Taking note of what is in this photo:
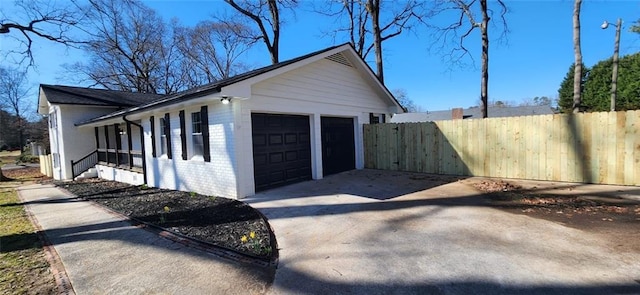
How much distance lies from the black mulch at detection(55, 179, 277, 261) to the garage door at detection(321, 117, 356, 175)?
13.4 feet

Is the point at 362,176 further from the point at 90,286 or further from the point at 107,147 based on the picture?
the point at 107,147

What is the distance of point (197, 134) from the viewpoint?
7.85 meters

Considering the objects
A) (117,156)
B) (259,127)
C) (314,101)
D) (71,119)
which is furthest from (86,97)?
(314,101)

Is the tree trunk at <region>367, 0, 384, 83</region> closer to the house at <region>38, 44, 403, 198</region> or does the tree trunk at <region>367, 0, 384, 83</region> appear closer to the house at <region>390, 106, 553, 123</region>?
the house at <region>38, 44, 403, 198</region>

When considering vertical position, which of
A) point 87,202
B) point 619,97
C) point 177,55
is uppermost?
point 177,55

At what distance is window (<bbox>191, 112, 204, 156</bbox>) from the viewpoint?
7.79 m

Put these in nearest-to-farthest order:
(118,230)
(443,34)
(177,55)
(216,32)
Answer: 1. (118,230)
2. (443,34)
3. (216,32)
4. (177,55)

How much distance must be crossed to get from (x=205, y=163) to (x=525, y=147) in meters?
8.81

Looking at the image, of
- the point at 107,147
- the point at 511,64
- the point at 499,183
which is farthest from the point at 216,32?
the point at 499,183

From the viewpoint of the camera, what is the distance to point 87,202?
817cm

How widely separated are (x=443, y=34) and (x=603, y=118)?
399 inches

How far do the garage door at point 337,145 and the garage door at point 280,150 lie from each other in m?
0.92

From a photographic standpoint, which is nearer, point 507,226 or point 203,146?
point 507,226

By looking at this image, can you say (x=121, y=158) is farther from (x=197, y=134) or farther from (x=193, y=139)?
(x=197, y=134)
